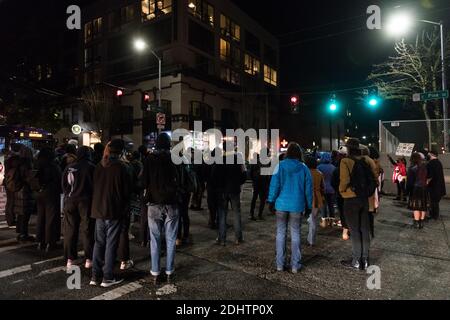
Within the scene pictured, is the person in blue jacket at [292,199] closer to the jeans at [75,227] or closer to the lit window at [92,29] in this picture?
the jeans at [75,227]

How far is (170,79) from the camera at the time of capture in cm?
2969

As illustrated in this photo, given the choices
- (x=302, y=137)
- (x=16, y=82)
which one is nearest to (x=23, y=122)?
(x=16, y=82)

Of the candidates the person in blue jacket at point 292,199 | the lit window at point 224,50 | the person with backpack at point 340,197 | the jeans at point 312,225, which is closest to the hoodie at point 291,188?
the person in blue jacket at point 292,199

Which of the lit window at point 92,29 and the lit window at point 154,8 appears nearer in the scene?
the lit window at point 154,8

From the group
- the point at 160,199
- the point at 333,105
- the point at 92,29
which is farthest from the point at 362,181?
the point at 92,29

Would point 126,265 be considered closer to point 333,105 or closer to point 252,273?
point 252,273

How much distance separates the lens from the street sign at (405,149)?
14055mm

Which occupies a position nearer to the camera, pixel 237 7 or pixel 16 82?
pixel 16 82

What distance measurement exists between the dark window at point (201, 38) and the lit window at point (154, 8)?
8.34ft

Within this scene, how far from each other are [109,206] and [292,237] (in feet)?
9.09

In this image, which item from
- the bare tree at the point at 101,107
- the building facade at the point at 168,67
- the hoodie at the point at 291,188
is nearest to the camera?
the hoodie at the point at 291,188

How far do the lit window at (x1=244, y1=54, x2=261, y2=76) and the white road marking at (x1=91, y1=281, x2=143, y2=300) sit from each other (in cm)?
3747
